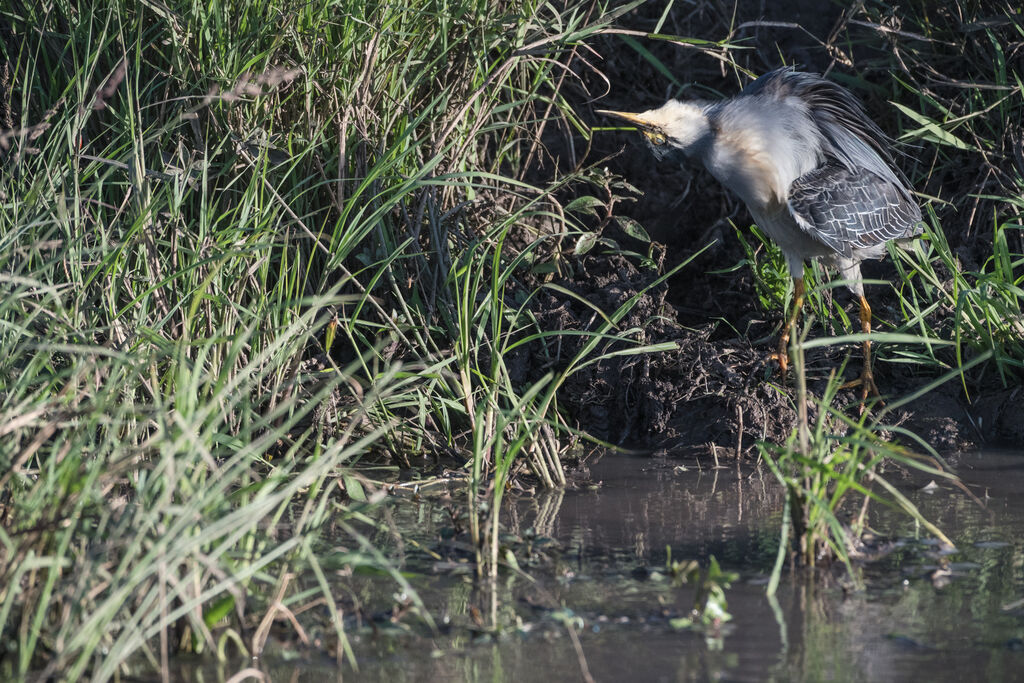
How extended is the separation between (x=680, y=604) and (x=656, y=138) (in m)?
2.38

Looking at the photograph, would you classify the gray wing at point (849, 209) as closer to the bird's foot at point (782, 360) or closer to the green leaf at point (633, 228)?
the bird's foot at point (782, 360)

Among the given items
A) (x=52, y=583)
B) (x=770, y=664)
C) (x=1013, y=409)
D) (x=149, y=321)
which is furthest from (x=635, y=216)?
(x=52, y=583)

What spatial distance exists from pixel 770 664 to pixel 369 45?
2.86 meters

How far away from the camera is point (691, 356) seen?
15.6 ft

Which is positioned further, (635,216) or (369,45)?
(635,216)

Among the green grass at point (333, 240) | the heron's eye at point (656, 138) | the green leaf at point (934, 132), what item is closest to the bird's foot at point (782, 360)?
the green grass at point (333, 240)

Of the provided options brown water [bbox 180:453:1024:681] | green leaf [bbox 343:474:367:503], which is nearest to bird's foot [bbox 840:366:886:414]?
brown water [bbox 180:453:1024:681]

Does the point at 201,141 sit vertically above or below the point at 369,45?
below

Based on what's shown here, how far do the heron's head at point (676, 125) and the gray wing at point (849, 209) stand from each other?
446 mm

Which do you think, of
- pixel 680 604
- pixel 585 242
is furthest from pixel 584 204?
pixel 680 604

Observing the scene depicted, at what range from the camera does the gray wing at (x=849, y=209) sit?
466 centimetres

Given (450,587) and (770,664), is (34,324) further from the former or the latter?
(770,664)

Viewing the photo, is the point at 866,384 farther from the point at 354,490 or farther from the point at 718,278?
the point at 354,490

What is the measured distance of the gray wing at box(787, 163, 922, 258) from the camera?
4.66 metres
